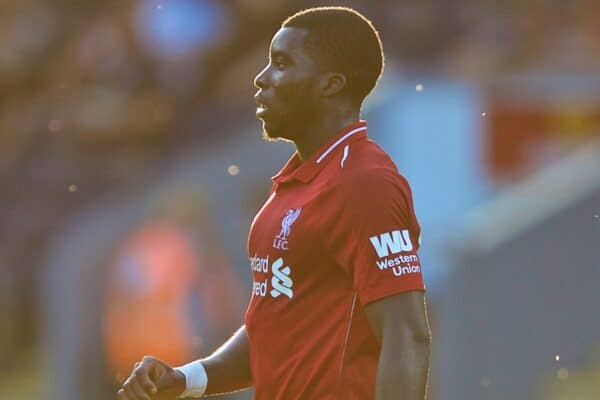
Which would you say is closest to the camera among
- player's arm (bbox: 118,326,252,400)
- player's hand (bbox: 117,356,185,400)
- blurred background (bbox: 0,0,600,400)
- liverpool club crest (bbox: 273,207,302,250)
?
liverpool club crest (bbox: 273,207,302,250)

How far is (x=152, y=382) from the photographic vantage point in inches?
140

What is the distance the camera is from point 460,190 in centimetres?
1118

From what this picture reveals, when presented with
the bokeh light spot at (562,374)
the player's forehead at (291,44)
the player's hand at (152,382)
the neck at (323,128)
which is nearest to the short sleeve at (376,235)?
the neck at (323,128)

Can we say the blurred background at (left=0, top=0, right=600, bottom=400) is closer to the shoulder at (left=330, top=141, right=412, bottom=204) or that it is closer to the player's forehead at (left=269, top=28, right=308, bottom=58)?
the player's forehead at (left=269, top=28, right=308, bottom=58)

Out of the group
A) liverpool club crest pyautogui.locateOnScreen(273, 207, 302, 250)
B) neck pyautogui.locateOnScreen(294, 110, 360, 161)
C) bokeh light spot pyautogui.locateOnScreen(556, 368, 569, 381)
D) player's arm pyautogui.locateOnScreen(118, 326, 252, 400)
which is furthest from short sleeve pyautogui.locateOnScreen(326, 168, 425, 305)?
bokeh light spot pyautogui.locateOnScreen(556, 368, 569, 381)

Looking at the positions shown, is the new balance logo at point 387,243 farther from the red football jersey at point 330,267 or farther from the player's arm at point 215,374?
the player's arm at point 215,374

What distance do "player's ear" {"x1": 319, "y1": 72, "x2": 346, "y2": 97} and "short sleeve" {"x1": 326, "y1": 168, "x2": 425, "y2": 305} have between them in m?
0.34

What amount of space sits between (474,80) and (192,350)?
12.5ft

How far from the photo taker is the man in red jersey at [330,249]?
3160 millimetres

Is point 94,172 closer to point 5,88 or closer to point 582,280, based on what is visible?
point 5,88

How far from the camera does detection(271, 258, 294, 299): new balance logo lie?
11.2 feet

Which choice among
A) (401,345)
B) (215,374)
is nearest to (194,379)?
(215,374)

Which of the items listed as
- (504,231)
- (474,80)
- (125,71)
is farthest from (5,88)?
(504,231)

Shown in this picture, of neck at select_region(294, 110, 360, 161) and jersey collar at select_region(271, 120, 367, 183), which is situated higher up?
neck at select_region(294, 110, 360, 161)
